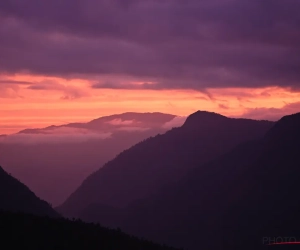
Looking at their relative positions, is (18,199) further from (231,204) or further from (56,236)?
(56,236)

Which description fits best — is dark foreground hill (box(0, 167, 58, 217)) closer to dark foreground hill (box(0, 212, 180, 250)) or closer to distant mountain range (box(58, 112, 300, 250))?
distant mountain range (box(58, 112, 300, 250))

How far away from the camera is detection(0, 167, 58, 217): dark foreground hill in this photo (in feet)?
429

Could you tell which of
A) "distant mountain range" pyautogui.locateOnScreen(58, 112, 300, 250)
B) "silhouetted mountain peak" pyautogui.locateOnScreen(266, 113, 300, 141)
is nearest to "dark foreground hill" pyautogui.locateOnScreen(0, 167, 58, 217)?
"distant mountain range" pyautogui.locateOnScreen(58, 112, 300, 250)

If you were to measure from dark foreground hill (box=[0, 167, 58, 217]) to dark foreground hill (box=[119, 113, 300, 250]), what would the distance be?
30034 mm

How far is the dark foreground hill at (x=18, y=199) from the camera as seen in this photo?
429 ft

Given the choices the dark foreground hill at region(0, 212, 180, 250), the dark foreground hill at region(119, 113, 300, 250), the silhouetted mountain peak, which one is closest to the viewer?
the dark foreground hill at region(0, 212, 180, 250)

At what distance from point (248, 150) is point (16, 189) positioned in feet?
256

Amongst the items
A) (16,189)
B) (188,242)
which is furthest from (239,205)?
Answer: (16,189)

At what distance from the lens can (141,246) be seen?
6275 cm

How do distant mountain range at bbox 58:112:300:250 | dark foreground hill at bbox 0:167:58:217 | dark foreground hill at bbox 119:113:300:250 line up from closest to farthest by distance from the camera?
dark foreground hill at bbox 0:167:58:217 < dark foreground hill at bbox 119:113:300:250 < distant mountain range at bbox 58:112:300:250

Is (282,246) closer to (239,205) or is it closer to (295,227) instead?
(295,227)

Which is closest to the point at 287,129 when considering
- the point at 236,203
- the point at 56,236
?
the point at 236,203

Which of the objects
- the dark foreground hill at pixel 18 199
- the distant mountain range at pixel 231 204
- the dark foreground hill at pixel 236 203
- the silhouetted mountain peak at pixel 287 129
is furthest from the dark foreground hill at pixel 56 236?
the silhouetted mountain peak at pixel 287 129

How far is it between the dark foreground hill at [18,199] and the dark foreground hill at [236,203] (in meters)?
30.0
